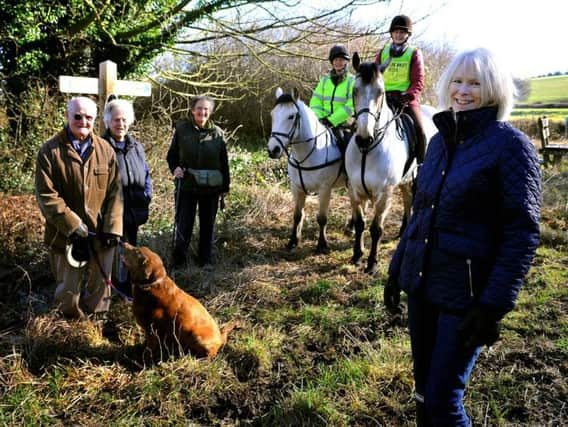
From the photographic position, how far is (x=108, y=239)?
13.0 feet

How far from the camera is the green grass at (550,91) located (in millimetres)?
19625

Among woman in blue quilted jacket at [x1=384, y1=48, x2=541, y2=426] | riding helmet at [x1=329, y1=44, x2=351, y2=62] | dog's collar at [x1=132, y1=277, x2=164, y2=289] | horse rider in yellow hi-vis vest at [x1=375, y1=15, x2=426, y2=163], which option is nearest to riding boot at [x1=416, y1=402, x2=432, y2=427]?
woman in blue quilted jacket at [x1=384, y1=48, x2=541, y2=426]

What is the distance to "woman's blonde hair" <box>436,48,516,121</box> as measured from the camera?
6.27 ft

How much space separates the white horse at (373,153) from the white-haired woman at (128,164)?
8.46 ft

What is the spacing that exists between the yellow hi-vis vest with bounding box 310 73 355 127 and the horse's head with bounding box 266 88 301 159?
0.91 meters

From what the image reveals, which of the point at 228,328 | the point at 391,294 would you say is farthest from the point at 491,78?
the point at 228,328

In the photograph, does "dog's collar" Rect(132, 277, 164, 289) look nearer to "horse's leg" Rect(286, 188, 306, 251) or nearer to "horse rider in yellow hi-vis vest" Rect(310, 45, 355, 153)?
"horse's leg" Rect(286, 188, 306, 251)

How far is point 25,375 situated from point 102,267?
1.09 metres

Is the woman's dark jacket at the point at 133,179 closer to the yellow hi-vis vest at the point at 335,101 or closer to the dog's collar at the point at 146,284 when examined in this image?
the dog's collar at the point at 146,284

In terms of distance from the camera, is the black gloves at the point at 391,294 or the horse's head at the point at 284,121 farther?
the horse's head at the point at 284,121

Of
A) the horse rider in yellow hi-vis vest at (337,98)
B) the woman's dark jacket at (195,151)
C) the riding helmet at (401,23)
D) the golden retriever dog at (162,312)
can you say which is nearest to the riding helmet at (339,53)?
the horse rider in yellow hi-vis vest at (337,98)

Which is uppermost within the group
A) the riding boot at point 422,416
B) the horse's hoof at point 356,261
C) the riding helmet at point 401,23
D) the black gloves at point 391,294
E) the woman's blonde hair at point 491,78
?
the riding helmet at point 401,23

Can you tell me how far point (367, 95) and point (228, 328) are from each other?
313 cm

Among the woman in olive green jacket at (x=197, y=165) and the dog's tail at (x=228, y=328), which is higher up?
the woman in olive green jacket at (x=197, y=165)
